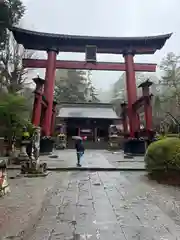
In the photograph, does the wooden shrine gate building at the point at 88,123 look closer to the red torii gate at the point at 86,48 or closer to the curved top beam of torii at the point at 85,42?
the red torii gate at the point at 86,48

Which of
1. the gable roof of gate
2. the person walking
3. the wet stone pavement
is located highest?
the gable roof of gate

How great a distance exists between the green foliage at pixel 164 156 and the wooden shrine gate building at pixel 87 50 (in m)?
10.9

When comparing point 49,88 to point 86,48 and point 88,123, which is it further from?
point 88,123

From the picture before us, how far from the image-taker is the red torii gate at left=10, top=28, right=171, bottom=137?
19531mm

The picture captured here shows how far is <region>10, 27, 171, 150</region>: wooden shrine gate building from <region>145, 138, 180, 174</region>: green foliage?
35.8ft

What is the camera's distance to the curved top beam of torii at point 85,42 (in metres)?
19.5

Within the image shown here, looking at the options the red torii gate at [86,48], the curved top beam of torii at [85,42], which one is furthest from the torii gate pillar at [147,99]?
the curved top beam of torii at [85,42]

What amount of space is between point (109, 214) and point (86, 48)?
57.3ft

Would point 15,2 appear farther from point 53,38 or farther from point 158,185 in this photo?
point 158,185

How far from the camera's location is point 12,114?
44.0ft

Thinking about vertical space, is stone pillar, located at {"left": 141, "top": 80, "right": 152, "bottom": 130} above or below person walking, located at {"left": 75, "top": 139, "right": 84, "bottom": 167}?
above

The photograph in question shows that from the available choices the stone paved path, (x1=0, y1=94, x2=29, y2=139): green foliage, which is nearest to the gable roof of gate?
(x1=0, y1=94, x2=29, y2=139): green foliage

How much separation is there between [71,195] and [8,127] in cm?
904

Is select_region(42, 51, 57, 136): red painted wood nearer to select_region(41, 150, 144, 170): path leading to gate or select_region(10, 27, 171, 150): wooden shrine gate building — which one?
select_region(10, 27, 171, 150): wooden shrine gate building
